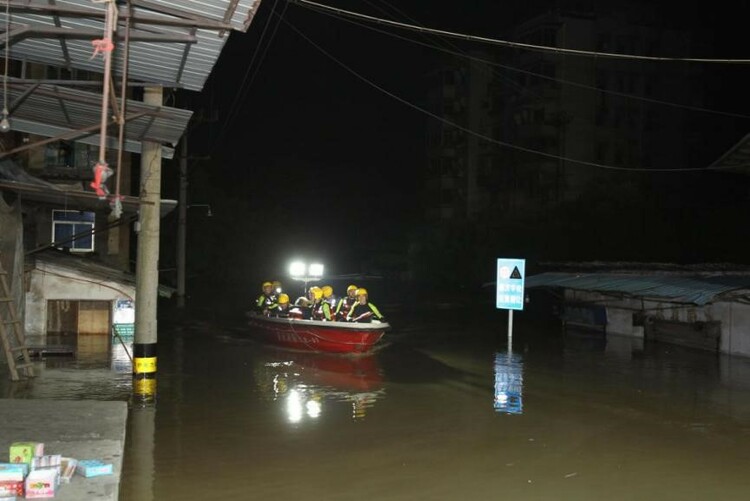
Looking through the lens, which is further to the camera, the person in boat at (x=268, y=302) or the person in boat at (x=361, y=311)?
the person in boat at (x=268, y=302)

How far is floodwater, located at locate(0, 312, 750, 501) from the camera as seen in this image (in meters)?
9.12

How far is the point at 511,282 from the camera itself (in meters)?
21.3

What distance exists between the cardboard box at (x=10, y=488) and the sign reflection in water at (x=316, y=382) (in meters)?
6.37

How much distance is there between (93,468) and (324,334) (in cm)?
1403

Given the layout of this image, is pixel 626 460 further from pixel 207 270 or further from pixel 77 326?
pixel 207 270

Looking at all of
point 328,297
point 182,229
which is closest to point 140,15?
point 328,297

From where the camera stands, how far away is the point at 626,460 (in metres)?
10.4

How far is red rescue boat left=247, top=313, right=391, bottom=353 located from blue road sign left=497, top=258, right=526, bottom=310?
11.4 feet

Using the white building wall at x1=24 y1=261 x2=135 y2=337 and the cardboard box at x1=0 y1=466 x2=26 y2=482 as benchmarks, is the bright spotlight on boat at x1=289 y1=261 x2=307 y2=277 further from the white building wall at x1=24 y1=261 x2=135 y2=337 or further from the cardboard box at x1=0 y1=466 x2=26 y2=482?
the cardboard box at x1=0 y1=466 x2=26 y2=482

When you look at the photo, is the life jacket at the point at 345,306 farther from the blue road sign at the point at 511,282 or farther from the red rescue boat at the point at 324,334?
the blue road sign at the point at 511,282

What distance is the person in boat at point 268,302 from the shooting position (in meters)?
23.9

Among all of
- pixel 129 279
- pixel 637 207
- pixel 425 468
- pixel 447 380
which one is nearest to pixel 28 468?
pixel 425 468

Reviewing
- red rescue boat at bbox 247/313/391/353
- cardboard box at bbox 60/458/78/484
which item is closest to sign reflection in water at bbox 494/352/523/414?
red rescue boat at bbox 247/313/391/353

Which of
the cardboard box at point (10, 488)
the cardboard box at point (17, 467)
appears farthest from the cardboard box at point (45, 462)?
the cardboard box at point (10, 488)
